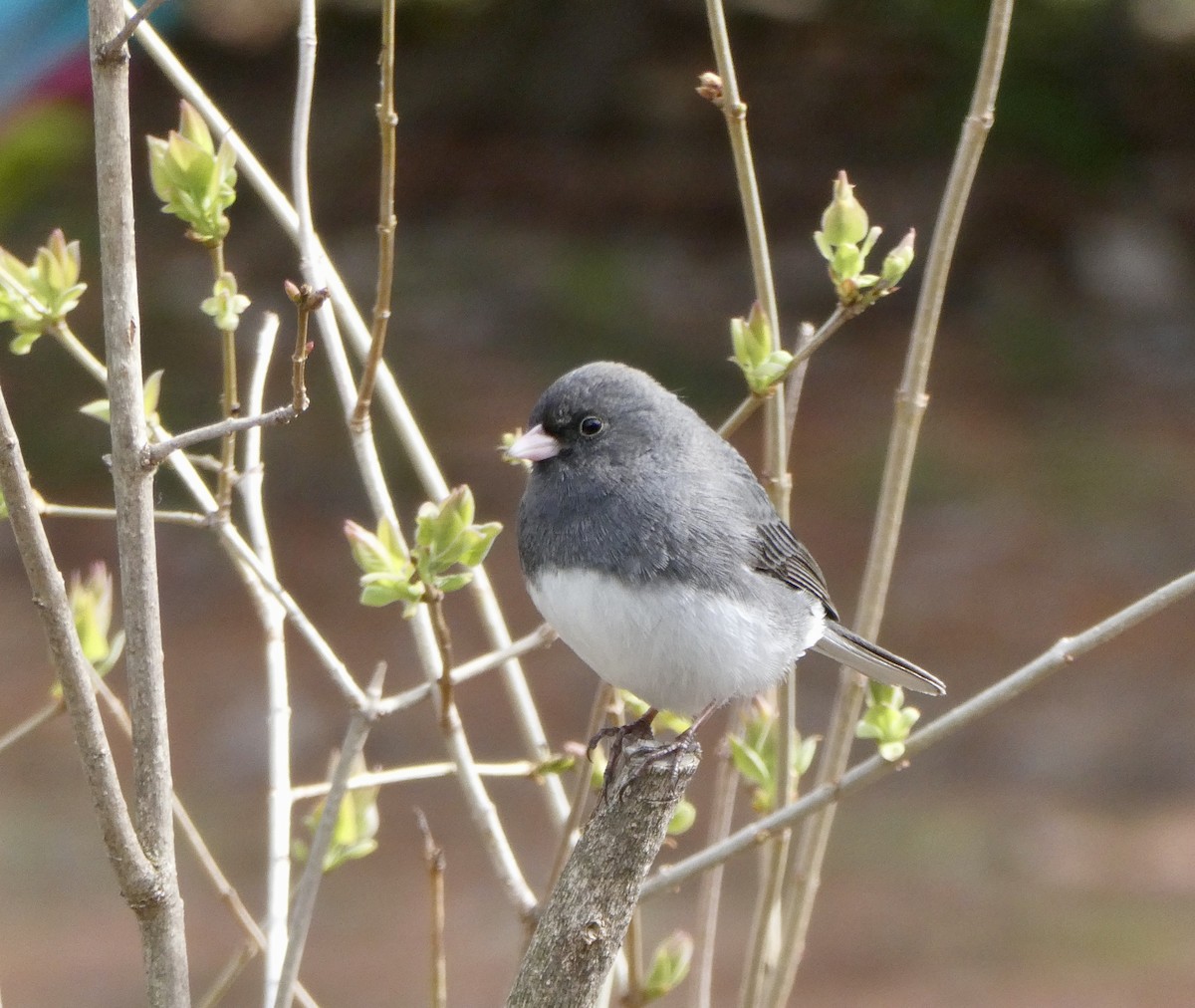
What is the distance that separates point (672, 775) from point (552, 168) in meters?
6.76

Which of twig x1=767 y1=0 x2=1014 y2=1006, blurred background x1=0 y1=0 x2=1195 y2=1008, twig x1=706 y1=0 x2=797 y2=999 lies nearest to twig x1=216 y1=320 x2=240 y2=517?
twig x1=706 y1=0 x2=797 y2=999

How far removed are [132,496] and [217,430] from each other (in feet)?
0.36

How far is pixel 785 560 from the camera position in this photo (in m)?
1.90

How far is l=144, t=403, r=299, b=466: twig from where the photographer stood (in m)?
0.97

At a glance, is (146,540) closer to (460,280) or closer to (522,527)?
(522,527)

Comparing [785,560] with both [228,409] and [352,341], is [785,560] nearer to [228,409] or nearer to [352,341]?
[352,341]

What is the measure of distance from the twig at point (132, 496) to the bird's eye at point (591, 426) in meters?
0.82

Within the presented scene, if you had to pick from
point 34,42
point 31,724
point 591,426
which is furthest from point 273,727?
point 34,42

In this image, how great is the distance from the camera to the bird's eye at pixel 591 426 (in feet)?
5.99

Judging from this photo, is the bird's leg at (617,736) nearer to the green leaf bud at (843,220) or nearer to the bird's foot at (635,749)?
the bird's foot at (635,749)

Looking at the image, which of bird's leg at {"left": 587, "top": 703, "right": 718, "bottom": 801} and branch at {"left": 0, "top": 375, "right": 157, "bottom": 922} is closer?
branch at {"left": 0, "top": 375, "right": 157, "bottom": 922}

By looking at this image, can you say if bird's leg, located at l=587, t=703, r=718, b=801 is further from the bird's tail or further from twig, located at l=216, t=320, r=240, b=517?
twig, located at l=216, t=320, r=240, b=517

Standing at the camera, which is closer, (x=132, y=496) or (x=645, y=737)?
(x=132, y=496)

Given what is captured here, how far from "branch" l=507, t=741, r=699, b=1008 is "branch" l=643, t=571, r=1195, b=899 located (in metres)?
0.07
